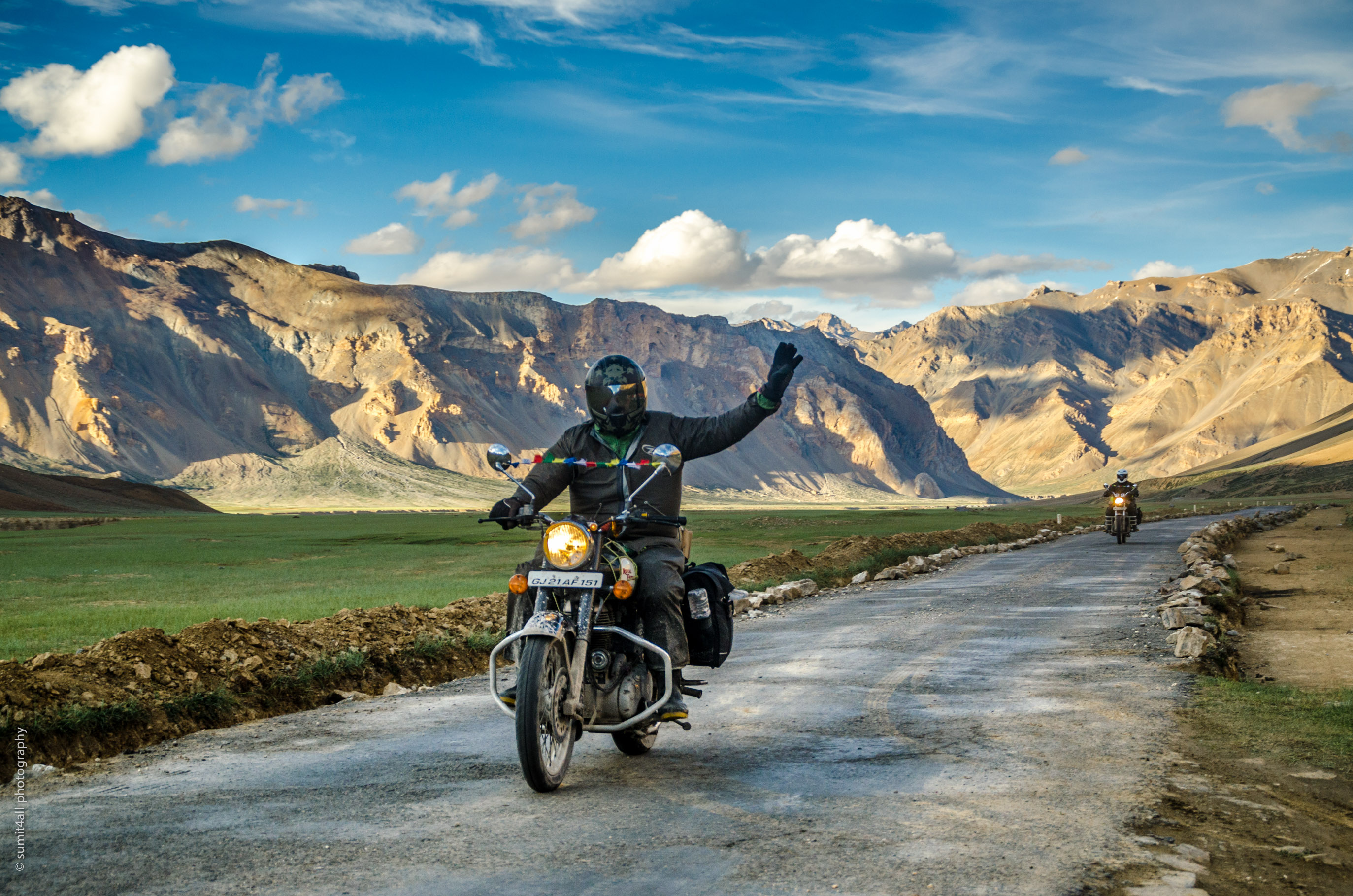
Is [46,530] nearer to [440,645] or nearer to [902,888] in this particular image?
[440,645]

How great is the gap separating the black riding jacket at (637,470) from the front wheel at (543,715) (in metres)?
1.24

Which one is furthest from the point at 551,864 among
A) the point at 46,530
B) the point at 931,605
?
the point at 46,530

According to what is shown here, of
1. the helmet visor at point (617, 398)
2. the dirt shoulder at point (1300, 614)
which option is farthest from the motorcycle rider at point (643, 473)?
the dirt shoulder at point (1300, 614)

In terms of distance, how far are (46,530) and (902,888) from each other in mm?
89108

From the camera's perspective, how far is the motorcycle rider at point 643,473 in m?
7.38

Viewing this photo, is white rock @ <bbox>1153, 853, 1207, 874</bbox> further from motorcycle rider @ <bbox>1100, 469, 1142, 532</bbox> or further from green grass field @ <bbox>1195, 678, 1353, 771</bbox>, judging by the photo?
motorcycle rider @ <bbox>1100, 469, 1142, 532</bbox>

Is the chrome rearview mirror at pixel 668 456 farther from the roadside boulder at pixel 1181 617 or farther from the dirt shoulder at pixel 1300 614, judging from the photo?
the roadside boulder at pixel 1181 617

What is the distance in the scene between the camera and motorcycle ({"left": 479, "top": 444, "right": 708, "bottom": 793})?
664 centimetres

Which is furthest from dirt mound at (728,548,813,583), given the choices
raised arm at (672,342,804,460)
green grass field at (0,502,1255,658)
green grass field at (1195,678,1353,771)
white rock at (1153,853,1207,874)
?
white rock at (1153,853,1207,874)

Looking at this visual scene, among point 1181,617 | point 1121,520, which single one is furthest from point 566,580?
point 1121,520

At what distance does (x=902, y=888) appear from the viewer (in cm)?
487

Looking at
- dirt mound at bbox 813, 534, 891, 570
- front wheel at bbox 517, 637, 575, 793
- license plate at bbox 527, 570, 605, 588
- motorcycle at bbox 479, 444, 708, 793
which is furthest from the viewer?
dirt mound at bbox 813, 534, 891, 570

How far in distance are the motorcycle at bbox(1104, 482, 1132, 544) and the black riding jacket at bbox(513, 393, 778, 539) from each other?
110 ft

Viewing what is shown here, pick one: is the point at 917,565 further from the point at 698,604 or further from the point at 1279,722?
the point at 698,604
